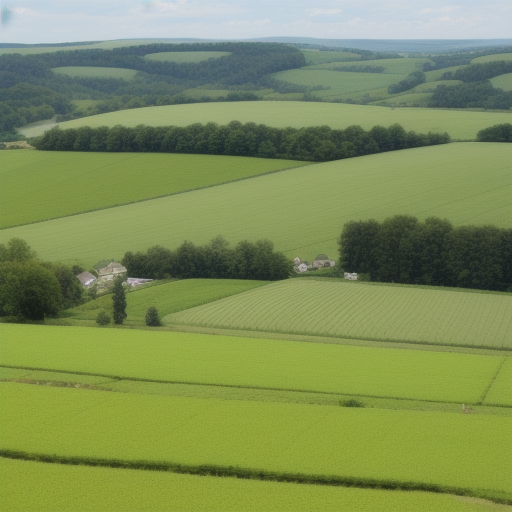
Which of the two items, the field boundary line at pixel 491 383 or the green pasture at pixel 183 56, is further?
the green pasture at pixel 183 56

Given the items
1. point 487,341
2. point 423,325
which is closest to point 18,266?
point 423,325

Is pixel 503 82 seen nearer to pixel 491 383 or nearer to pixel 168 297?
pixel 168 297

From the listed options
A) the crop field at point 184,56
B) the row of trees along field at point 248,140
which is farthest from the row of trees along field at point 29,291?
the crop field at point 184,56

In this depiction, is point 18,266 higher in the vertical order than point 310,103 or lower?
lower

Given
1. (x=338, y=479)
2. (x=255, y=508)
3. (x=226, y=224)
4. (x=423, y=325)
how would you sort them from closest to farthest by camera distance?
(x=255, y=508)
(x=338, y=479)
(x=423, y=325)
(x=226, y=224)

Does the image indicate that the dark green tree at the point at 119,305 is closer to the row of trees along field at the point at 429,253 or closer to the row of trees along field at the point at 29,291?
the row of trees along field at the point at 29,291

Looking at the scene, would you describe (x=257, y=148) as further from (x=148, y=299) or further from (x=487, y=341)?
(x=487, y=341)

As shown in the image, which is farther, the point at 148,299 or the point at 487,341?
the point at 148,299

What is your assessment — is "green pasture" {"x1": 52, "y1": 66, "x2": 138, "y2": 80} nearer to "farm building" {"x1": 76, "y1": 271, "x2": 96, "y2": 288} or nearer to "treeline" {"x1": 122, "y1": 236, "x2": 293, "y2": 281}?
"treeline" {"x1": 122, "y1": 236, "x2": 293, "y2": 281}
